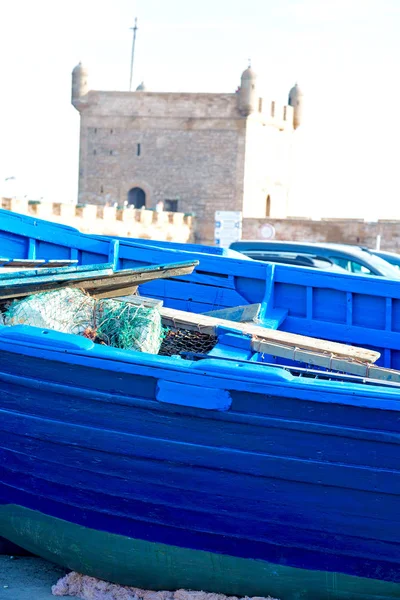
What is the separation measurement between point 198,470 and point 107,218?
23205mm

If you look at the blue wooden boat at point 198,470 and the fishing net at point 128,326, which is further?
the fishing net at point 128,326

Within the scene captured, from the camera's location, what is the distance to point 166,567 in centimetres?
466

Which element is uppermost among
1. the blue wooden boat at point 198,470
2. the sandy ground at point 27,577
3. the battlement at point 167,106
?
the battlement at point 167,106

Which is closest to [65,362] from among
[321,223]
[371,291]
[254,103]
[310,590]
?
[310,590]

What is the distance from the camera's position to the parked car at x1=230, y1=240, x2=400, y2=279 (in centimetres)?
1234

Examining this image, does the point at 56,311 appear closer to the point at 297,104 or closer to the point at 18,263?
the point at 18,263

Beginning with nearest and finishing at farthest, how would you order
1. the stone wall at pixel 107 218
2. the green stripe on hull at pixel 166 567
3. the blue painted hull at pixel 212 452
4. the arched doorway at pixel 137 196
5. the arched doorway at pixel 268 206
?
the blue painted hull at pixel 212 452 < the green stripe on hull at pixel 166 567 < the stone wall at pixel 107 218 < the arched doorway at pixel 137 196 < the arched doorway at pixel 268 206

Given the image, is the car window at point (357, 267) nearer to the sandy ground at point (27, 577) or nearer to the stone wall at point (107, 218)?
the sandy ground at point (27, 577)

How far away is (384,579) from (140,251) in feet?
11.8

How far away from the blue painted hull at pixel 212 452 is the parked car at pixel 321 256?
7847mm

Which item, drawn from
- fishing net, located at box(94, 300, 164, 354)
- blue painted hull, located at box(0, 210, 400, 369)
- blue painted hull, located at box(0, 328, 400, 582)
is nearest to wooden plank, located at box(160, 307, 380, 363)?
fishing net, located at box(94, 300, 164, 354)

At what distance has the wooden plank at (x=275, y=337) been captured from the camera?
17.0 feet

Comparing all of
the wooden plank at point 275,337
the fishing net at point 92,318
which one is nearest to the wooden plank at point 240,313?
the wooden plank at point 275,337

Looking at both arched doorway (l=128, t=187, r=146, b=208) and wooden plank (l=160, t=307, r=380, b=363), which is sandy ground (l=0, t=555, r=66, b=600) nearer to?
wooden plank (l=160, t=307, r=380, b=363)
